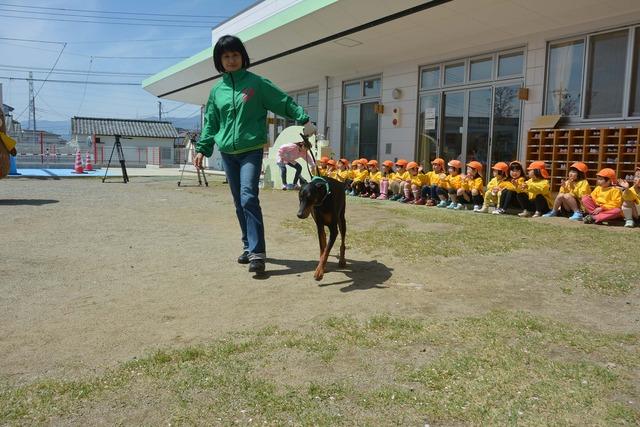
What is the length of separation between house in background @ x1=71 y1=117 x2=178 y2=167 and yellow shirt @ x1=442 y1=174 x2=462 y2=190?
30.4m

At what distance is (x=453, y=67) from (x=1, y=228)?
1102 centimetres

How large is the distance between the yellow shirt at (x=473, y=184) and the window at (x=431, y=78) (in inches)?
182

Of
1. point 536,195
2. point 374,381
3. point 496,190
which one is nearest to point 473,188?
point 496,190

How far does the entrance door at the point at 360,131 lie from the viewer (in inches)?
640

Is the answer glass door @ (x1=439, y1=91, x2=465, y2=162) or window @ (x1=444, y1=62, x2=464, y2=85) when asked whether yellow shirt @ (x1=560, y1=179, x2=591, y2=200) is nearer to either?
glass door @ (x1=439, y1=91, x2=465, y2=162)

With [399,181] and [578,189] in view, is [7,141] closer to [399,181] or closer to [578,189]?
[399,181]

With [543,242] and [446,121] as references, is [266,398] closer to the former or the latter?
[543,242]

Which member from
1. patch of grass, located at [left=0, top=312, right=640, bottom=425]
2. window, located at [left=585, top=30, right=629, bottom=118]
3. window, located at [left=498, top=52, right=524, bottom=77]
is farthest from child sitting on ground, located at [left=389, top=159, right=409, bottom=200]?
patch of grass, located at [left=0, top=312, right=640, bottom=425]

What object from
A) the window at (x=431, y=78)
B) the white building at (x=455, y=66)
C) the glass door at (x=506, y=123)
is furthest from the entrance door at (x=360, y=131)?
the glass door at (x=506, y=123)

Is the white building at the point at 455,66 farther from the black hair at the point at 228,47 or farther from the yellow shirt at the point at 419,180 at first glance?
the black hair at the point at 228,47

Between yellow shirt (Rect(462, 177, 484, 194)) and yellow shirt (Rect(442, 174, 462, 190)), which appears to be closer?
yellow shirt (Rect(462, 177, 484, 194))

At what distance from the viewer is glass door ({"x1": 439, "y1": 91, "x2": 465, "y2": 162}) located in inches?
518

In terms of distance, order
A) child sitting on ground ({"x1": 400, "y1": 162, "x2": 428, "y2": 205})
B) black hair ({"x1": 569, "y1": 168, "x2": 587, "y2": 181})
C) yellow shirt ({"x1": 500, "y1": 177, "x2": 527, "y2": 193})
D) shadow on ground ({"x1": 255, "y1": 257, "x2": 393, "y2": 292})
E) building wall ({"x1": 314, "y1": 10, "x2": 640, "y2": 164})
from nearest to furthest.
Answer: shadow on ground ({"x1": 255, "y1": 257, "x2": 393, "y2": 292}) < black hair ({"x1": 569, "y1": 168, "x2": 587, "y2": 181}) < yellow shirt ({"x1": 500, "y1": 177, "x2": 527, "y2": 193}) < building wall ({"x1": 314, "y1": 10, "x2": 640, "y2": 164}) < child sitting on ground ({"x1": 400, "y1": 162, "x2": 428, "y2": 205})

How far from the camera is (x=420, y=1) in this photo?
10.3 m
